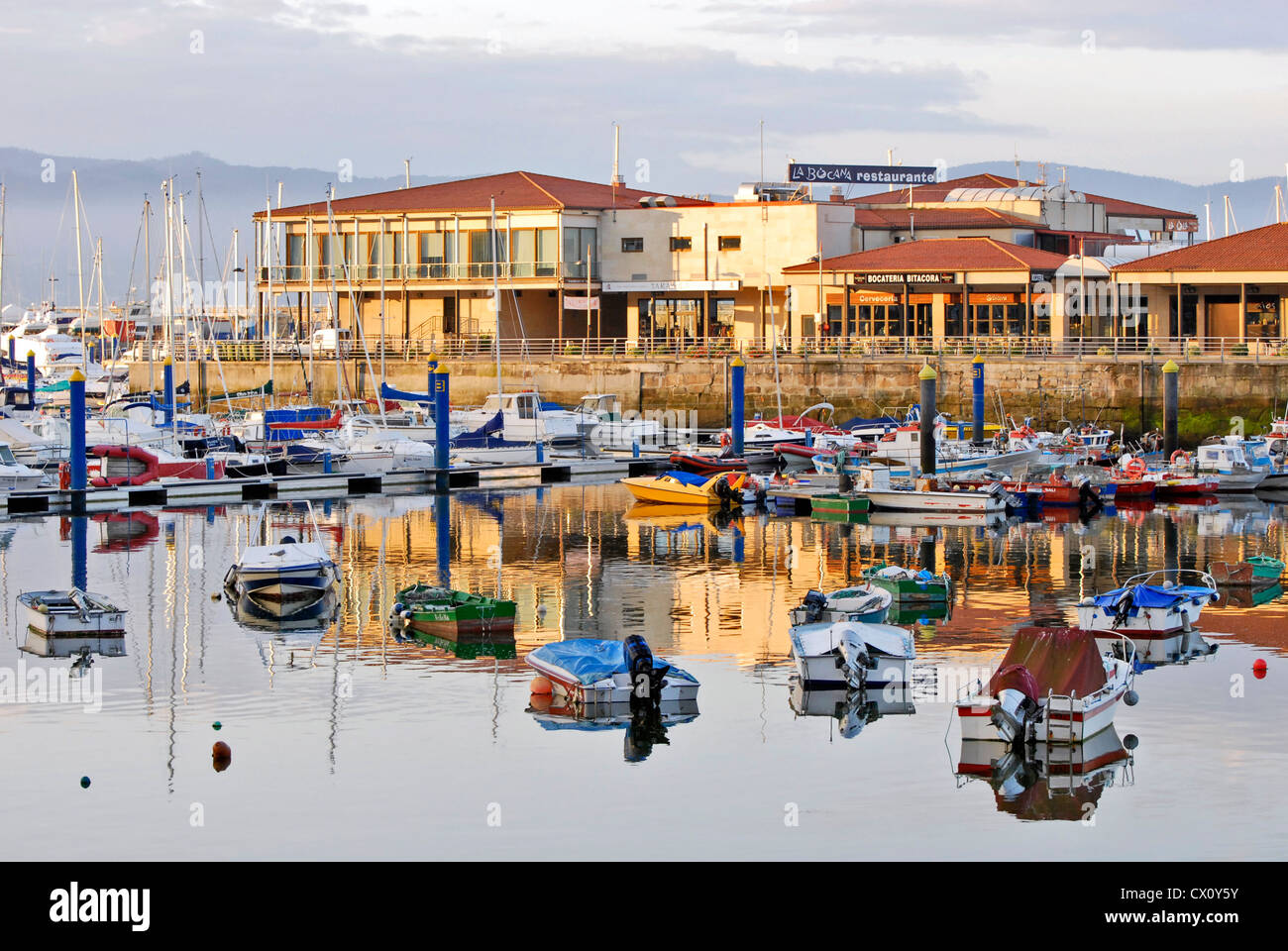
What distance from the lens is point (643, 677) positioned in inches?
992

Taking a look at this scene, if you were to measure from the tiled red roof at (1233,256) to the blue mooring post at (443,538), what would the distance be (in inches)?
1241

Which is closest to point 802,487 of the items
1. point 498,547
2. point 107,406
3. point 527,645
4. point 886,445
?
point 886,445

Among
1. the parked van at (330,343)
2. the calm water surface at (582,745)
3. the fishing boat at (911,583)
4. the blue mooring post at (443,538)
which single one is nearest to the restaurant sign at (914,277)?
the parked van at (330,343)

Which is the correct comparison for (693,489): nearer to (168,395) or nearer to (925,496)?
(925,496)

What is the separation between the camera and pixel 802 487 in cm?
5062

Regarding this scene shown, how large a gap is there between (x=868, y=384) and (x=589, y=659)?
4565 centimetres

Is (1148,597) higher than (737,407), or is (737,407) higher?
(737,407)

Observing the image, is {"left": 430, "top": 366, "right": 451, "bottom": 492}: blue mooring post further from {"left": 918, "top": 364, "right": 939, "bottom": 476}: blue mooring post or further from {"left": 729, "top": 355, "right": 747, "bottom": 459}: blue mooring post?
{"left": 918, "top": 364, "right": 939, "bottom": 476}: blue mooring post

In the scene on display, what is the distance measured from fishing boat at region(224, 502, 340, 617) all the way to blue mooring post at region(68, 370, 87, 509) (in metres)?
14.6

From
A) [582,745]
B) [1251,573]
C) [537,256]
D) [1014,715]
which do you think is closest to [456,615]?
[582,745]

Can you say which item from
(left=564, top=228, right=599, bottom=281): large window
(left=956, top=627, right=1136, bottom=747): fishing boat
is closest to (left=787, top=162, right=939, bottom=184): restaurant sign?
(left=564, top=228, right=599, bottom=281): large window
